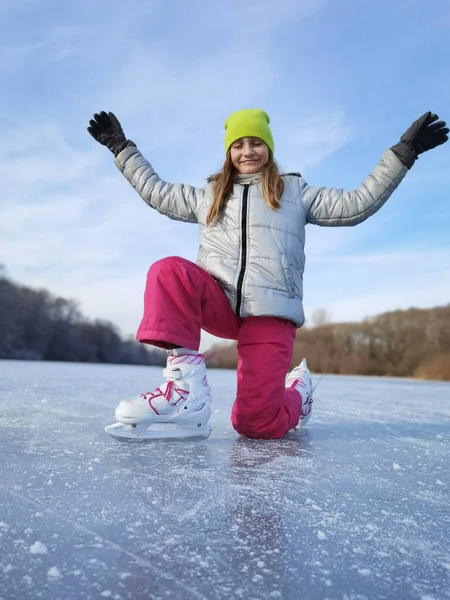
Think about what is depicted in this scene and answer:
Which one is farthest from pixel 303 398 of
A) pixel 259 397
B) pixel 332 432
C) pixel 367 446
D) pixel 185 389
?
pixel 185 389

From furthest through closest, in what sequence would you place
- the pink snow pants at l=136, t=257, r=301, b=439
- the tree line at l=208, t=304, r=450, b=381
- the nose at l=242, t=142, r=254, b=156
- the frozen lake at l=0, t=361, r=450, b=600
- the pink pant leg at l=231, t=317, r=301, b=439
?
the tree line at l=208, t=304, r=450, b=381, the nose at l=242, t=142, r=254, b=156, the pink pant leg at l=231, t=317, r=301, b=439, the pink snow pants at l=136, t=257, r=301, b=439, the frozen lake at l=0, t=361, r=450, b=600

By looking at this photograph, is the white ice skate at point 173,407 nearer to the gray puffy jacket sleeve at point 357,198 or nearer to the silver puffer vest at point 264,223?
the silver puffer vest at point 264,223

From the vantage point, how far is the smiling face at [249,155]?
181 cm

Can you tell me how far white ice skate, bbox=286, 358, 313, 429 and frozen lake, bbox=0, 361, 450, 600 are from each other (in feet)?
1.51

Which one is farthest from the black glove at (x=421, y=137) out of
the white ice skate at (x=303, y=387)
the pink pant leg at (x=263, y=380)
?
the white ice skate at (x=303, y=387)

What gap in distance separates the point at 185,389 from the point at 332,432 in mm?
599

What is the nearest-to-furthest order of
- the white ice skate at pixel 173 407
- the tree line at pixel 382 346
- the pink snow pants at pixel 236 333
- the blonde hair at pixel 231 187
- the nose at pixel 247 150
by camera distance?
the white ice skate at pixel 173 407 < the pink snow pants at pixel 236 333 < the blonde hair at pixel 231 187 < the nose at pixel 247 150 < the tree line at pixel 382 346

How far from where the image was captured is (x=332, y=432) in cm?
173

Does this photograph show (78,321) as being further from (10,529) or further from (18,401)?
(10,529)

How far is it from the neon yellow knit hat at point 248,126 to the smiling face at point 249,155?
0.02 meters

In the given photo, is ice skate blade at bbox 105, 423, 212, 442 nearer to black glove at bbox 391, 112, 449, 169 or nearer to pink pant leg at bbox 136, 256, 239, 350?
pink pant leg at bbox 136, 256, 239, 350

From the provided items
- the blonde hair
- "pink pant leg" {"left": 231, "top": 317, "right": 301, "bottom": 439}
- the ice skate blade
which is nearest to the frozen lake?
the ice skate blade

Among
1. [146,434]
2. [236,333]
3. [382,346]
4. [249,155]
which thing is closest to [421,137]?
[249,155]

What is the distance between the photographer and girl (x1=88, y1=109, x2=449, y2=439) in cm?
148
